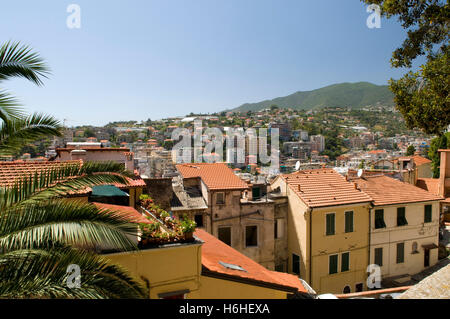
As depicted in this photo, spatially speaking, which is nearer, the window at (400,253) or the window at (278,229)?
the window at (278,229)

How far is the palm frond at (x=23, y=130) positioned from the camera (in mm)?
5555

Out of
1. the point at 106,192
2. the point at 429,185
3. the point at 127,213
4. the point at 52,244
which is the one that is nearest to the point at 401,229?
the point at 106,192

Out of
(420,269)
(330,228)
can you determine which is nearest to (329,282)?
(330,228)

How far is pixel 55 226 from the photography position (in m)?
4.72

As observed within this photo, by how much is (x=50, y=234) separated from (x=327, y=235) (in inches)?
619

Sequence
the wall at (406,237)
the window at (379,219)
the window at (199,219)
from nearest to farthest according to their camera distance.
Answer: the window at (199,219), the window at (379,219), the wall at (406,237)

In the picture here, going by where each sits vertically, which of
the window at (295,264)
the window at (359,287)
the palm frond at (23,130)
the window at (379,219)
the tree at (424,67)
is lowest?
the window at (359,287)

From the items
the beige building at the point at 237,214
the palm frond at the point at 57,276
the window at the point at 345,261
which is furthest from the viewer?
the window at the point at 345,261

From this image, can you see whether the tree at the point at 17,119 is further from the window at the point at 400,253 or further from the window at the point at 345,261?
the window at the point at 400,253

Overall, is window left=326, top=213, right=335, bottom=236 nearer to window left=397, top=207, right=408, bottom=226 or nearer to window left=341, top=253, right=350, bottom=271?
window left=341, top=253, right=350, bottom=271

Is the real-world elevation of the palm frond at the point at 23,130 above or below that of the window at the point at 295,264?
above

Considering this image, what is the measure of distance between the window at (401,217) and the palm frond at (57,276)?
18.9m

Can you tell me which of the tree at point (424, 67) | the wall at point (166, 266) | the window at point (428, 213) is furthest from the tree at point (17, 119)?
the window at point (428, 213)

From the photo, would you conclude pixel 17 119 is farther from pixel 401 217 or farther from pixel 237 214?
pixel 401 217
